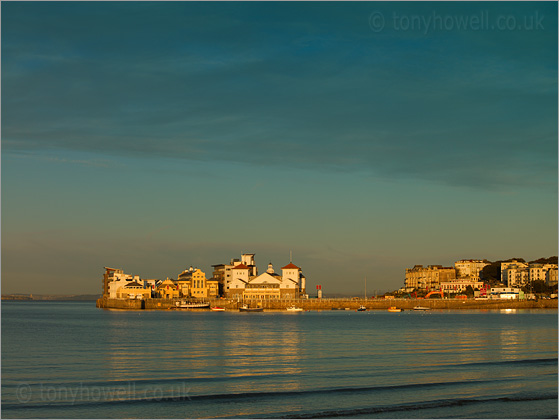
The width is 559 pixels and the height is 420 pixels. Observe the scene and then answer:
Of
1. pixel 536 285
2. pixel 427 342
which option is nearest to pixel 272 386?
pixel 427 342

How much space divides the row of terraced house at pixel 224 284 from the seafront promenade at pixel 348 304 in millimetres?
4484

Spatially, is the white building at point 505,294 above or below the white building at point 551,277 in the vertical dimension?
below

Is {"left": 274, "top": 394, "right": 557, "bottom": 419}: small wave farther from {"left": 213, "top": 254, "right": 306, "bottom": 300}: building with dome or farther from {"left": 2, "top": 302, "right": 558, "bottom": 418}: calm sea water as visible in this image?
{"left": 213, "top": 254, "right": 306, "bottom": 300}: building with dome

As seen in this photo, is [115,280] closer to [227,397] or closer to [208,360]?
[208,360]

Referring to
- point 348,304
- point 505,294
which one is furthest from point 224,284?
point 505,294

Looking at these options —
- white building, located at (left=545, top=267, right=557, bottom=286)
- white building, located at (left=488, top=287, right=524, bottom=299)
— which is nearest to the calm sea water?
white building, located at (left=488, top=287, right=524, bottom=299)

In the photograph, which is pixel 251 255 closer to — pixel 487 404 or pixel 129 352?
pixel 129 352

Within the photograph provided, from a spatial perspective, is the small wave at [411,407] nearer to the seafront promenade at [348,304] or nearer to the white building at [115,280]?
the seafront promenade at [348,304]

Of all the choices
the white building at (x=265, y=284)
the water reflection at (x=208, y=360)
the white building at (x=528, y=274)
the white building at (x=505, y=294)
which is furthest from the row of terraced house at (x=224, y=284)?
the water reflection at (x=208, y=360)

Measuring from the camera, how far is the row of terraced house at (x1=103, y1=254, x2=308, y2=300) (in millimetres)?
150250

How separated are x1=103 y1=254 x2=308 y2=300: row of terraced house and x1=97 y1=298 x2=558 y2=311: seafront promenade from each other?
177 inches

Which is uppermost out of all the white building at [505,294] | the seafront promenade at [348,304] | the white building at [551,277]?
the white building at [551,277]

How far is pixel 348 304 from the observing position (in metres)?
152

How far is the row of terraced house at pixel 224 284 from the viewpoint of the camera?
150250 mm
